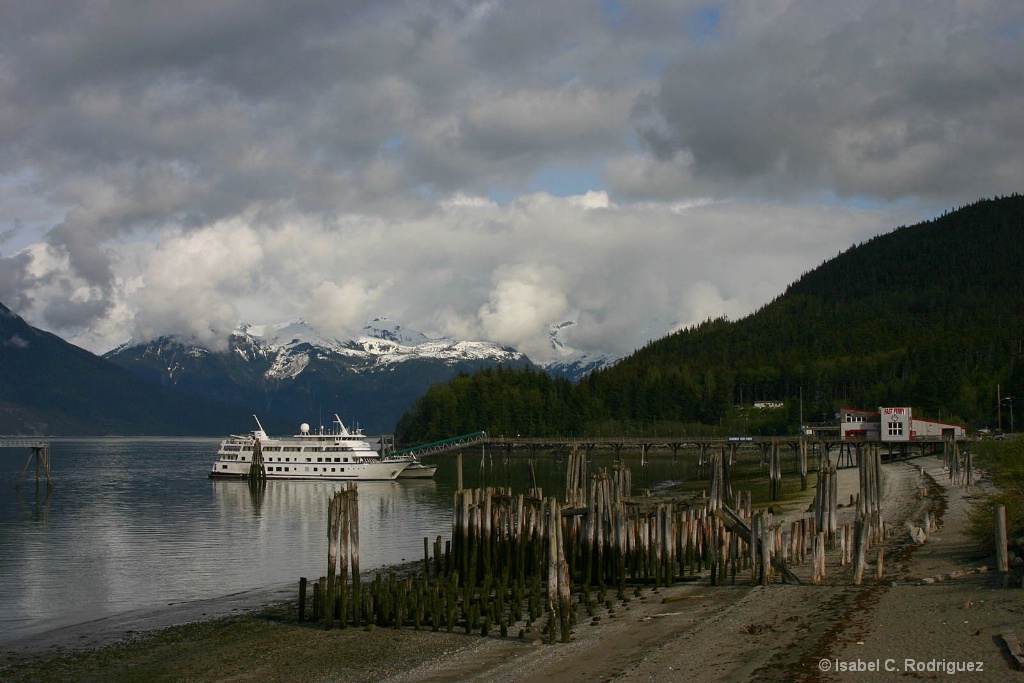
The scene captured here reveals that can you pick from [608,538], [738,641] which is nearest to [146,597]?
[608,538]

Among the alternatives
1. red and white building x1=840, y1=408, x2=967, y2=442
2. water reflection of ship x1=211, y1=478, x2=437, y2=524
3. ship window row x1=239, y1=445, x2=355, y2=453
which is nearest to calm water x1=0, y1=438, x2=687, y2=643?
water reflection of ship x1=211, y1=478, x2=437, y2=524

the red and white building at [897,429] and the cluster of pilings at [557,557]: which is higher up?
the red and white building at [897,429]

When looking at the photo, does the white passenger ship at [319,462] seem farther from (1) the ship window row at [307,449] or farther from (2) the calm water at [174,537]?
(2) the calm water at [174,537]

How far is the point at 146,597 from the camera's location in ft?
141

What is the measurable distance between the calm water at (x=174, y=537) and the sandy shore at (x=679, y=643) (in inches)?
310

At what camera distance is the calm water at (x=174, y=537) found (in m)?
43.8

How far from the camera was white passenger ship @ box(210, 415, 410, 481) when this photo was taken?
12125cm

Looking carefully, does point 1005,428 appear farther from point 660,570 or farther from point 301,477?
point 660,570

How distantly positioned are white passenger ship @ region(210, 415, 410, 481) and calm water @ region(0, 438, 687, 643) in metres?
3.57

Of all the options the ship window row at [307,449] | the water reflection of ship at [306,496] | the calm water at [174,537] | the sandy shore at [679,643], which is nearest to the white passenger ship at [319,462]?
the ship window row at [307,449]

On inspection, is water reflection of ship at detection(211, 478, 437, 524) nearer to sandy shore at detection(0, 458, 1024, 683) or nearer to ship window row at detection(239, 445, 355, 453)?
ship window row at detection(239, 445, 355, 453)

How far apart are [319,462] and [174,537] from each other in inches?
2328

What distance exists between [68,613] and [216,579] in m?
8.56

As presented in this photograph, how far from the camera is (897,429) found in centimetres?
10838
